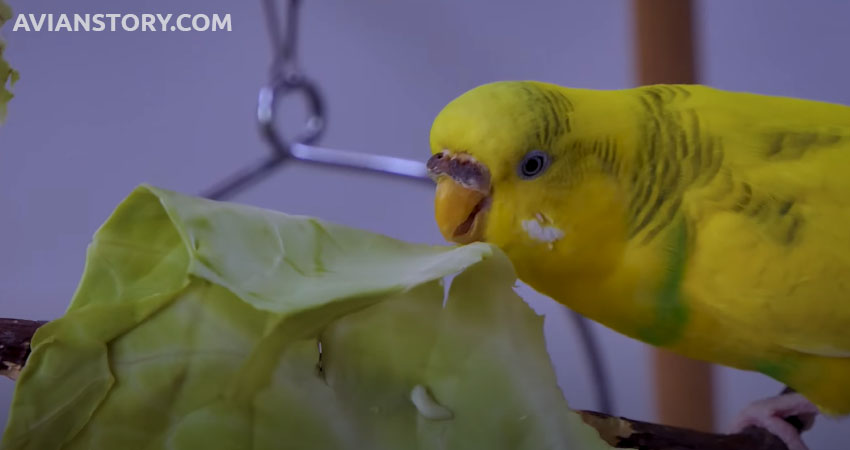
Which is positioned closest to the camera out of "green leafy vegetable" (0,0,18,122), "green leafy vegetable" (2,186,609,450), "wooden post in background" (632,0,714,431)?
"green leafy vegetable" (2,186,609,450)

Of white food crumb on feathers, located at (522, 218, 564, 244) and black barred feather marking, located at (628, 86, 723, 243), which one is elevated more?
black barred feather marking, located at (628, 86, 723, 243)

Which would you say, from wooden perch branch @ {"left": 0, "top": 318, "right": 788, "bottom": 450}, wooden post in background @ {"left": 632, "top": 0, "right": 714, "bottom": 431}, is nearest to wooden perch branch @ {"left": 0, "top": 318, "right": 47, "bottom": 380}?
wooden perch branch @ {"left": 0, "top": 318, "right": 788, "bottom": 450}

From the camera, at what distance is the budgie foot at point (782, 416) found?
547mm

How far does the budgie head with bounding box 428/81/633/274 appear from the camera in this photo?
373 mm

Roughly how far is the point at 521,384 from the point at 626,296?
6.2 inches

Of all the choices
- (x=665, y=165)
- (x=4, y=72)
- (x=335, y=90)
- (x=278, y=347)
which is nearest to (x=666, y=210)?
(x=665, y=165)

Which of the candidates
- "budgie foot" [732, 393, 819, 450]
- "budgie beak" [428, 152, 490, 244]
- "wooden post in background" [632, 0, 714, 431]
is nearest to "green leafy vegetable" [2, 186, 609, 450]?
"budgie beak" [428, 152, 490, 244]

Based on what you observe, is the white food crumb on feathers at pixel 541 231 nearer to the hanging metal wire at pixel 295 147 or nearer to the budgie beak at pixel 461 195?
the budgie beak at pixel 461 195

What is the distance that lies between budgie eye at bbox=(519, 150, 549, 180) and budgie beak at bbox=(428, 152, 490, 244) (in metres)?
0.02

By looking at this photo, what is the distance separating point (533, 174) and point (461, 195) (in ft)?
0.14

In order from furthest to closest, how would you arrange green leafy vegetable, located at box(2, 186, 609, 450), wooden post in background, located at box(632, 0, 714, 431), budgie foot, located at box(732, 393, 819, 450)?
wooden post in background, located at box(632, 0, 714, 431) → budgie foot, located at box(732, 393, 819, 450) → green leafy vegetable, located at box(2, 186, 609, 450)

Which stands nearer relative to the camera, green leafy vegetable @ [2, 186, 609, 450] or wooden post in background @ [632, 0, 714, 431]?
green leafy vegetable @ [2, 186, 609, 450]

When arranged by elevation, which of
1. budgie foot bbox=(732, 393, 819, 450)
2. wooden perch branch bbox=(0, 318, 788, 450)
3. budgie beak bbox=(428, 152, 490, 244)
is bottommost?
budgie foot bbox=(732, 393, 819, 450)

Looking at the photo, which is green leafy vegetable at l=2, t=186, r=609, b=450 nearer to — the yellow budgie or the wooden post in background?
the yellow budgie
